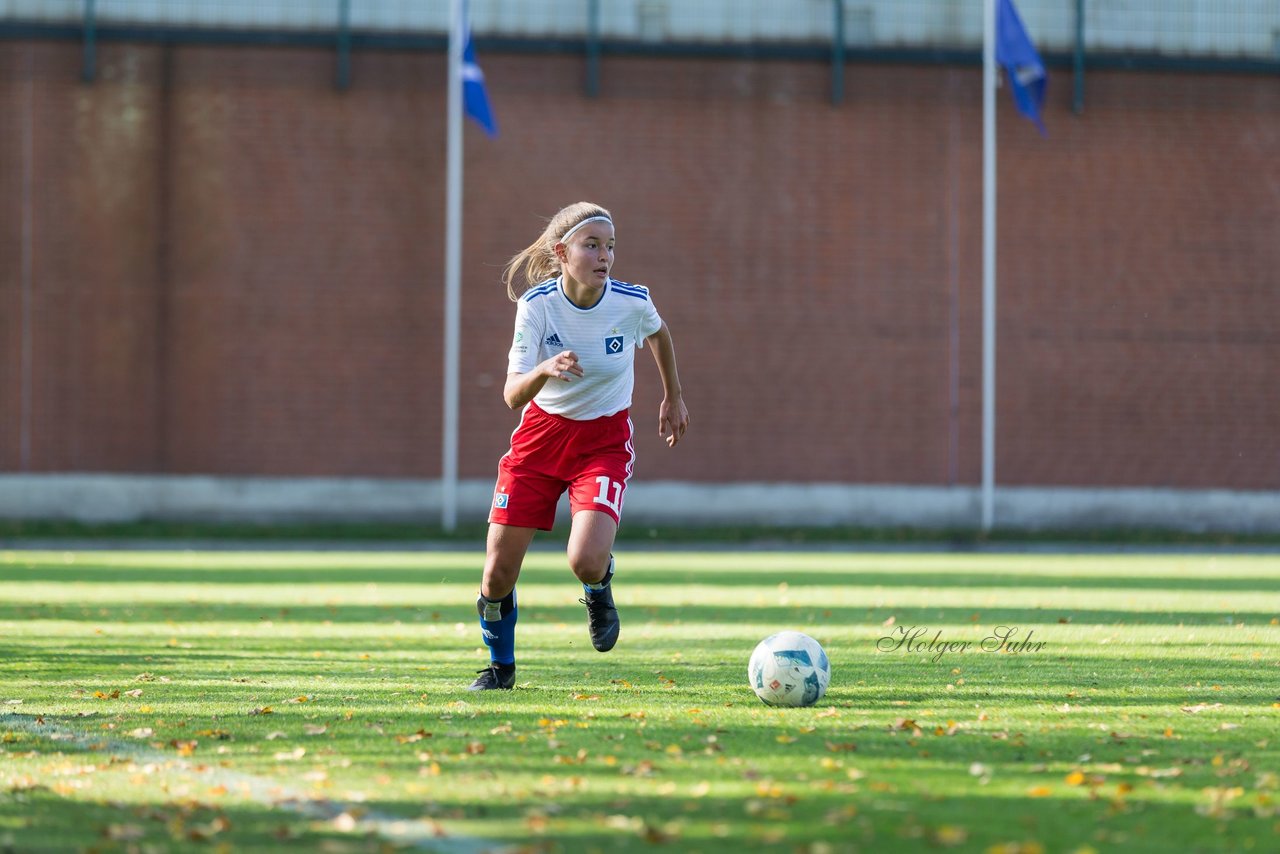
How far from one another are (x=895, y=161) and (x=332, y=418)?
10.2 metres

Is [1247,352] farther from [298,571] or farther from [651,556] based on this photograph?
[298,571]

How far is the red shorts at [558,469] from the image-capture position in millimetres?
7754

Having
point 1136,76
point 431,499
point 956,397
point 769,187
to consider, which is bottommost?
point 431,499


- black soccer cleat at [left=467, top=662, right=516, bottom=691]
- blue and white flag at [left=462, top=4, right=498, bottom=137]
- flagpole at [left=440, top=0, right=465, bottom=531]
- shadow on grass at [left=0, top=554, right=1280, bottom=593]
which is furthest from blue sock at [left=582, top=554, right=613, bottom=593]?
blue and white flag at [left=462, top=4, right=498, bottom=137]

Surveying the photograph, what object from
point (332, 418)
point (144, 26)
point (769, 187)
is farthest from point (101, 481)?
point (769, 187)

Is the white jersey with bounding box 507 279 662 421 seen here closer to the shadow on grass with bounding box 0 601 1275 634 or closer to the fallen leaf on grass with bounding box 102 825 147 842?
the fallen leaf on grass with bounding box 102 825 147 842

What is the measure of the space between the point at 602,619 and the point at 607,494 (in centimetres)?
67

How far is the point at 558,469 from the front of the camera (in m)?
7.82

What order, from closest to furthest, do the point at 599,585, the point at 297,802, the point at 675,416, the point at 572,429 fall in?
the point at 297,802 < the point at 572,429 < the point at 599,585 < the point at 675,416

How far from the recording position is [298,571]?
18078 millimetres

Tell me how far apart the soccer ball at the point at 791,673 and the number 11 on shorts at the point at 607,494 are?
117 centimetres

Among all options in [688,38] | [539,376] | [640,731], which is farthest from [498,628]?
[688,38]

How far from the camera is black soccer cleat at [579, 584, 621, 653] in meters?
7.98
